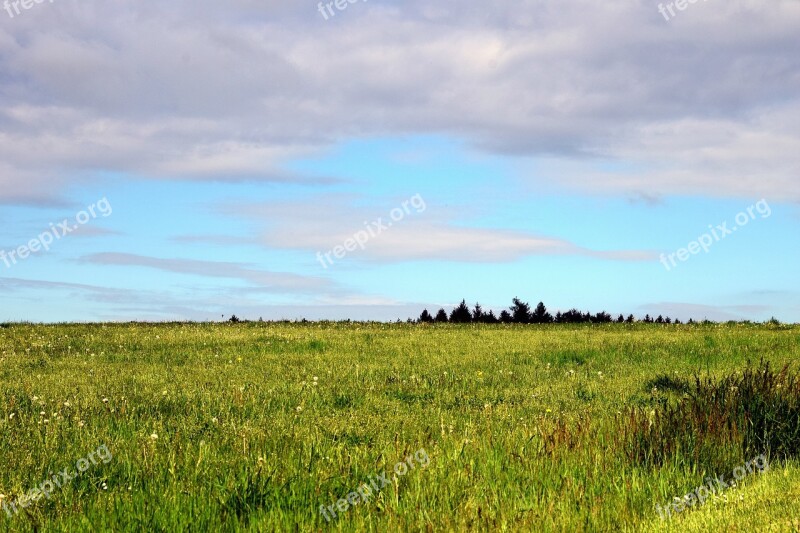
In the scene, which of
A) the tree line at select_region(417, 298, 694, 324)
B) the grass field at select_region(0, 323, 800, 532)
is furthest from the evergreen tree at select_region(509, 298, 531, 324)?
the grass field at select_region(0, 323, 800, 532)

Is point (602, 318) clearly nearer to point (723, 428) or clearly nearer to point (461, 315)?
point (461, 315)

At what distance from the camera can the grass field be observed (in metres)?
6.14

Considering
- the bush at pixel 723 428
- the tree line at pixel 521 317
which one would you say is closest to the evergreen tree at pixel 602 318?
the tree line at pixel 521 317

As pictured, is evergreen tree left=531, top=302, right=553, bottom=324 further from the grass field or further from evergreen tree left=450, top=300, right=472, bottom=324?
the grass field

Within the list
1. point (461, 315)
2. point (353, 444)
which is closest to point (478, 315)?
point (461, 315)

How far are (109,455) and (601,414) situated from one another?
719 centimetres

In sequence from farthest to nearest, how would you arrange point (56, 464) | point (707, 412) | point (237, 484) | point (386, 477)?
point (707, 412) → point (56, 464) → point (386, 477) → point (237, 484)

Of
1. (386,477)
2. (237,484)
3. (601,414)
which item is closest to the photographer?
(237,484)

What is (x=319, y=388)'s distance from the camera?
43.1ft

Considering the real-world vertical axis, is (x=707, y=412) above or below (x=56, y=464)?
above

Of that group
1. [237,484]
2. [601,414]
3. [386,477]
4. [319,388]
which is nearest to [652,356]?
[601,414]

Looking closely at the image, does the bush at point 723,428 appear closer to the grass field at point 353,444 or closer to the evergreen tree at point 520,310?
the grass field at point 353,444

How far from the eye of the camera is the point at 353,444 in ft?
29.9

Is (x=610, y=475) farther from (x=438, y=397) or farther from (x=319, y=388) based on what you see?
(x=319, y=388)
